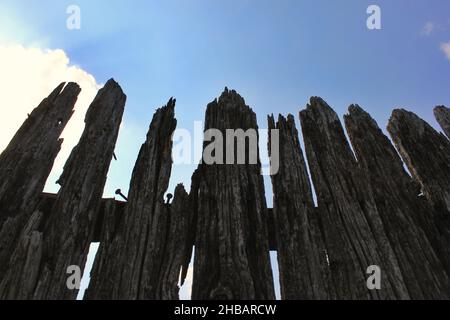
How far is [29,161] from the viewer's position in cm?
344

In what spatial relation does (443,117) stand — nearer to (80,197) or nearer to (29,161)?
(80,197)

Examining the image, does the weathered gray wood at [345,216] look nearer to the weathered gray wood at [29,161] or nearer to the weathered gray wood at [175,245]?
the weathered gray wood at [175,245]

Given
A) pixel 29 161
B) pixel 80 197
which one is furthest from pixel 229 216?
pixel 29 161

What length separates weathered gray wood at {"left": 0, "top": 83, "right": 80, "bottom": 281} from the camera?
9.98 ft

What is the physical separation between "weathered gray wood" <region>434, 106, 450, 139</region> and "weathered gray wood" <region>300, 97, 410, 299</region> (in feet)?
3.89

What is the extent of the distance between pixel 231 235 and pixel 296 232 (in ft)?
1.76

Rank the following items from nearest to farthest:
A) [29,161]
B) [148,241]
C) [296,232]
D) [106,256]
Result: [106,256] → [148,241] → [296,232] → [29,161]

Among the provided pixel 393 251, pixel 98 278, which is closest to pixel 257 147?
pixel 393 251

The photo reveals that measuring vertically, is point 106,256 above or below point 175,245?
below

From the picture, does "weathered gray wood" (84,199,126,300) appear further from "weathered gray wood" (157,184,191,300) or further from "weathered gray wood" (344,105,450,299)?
"weathered gray wood" (344,105,450,299)

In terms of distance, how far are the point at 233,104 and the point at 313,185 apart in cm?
127

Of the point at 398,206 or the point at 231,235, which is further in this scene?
the point at 398,206

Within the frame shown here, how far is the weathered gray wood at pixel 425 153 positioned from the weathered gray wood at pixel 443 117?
188 millimetres

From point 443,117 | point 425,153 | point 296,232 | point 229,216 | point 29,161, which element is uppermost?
point 443,117
